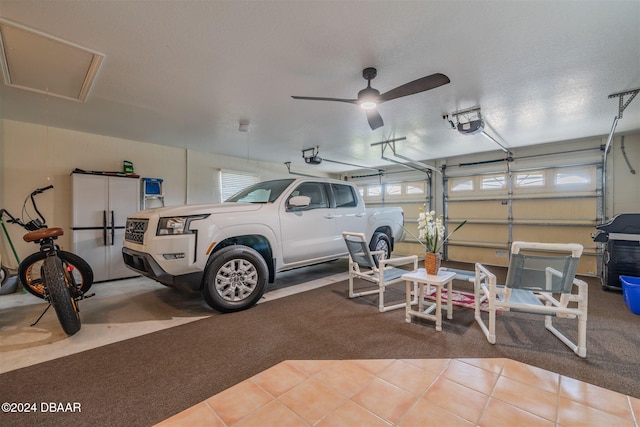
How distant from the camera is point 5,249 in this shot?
4.29 meters

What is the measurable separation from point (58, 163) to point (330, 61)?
17.4 feet

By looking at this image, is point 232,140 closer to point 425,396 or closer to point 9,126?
point 9,126

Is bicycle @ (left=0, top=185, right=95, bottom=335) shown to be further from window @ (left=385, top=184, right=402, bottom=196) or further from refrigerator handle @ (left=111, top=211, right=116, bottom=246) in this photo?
window @ (left=385, top=184, right=402, bottom=196)

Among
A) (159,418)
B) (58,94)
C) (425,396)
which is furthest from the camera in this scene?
(58,94)

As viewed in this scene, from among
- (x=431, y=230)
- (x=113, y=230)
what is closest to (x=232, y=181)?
(x=113, y=230)

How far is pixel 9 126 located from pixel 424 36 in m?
6.30

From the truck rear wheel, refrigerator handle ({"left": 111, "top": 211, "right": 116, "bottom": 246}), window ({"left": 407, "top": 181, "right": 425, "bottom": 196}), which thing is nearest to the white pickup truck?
the truck rear wheel

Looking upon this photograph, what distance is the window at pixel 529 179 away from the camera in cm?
597

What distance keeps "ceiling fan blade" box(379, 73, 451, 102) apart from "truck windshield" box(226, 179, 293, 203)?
2002 millimetres

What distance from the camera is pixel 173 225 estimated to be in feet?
9.70

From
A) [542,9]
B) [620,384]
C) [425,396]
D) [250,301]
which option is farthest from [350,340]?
[542,9]

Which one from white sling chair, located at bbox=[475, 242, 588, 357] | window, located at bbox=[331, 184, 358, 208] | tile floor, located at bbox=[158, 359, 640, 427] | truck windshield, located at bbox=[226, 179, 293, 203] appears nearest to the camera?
tile floor, located at bbox=[158, 359, 640, 427]

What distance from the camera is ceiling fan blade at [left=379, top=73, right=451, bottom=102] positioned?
2307 millimetres

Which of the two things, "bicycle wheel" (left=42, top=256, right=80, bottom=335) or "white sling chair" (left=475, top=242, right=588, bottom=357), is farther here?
"bicycle wheel" (left=42, top=256, right=80, bottom=335)
